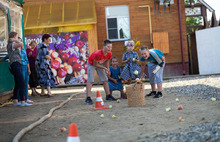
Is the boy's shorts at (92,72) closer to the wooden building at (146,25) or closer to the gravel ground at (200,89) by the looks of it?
the gravel ground at (200,89)

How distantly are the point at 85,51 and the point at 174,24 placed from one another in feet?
16.5

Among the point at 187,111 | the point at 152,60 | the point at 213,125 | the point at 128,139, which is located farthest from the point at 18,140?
the point at 152,60

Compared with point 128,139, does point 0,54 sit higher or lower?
higher

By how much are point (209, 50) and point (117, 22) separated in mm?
5082

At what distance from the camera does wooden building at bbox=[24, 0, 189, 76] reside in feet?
54.9

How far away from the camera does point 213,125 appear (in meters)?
3.92

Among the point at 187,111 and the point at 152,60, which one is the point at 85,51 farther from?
the point at 187,111

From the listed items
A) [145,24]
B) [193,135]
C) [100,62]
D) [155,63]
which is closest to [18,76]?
[100,62]

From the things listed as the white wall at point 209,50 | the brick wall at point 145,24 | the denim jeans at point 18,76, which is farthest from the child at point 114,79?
the white wall at point 209,50

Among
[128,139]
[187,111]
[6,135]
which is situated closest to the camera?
[128,139]

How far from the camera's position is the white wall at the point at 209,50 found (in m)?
16.3

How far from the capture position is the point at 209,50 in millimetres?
16828

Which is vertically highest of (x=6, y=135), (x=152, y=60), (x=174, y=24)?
(x=174, y=24)

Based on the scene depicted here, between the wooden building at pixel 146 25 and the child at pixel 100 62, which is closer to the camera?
the child at pixel 100 62
